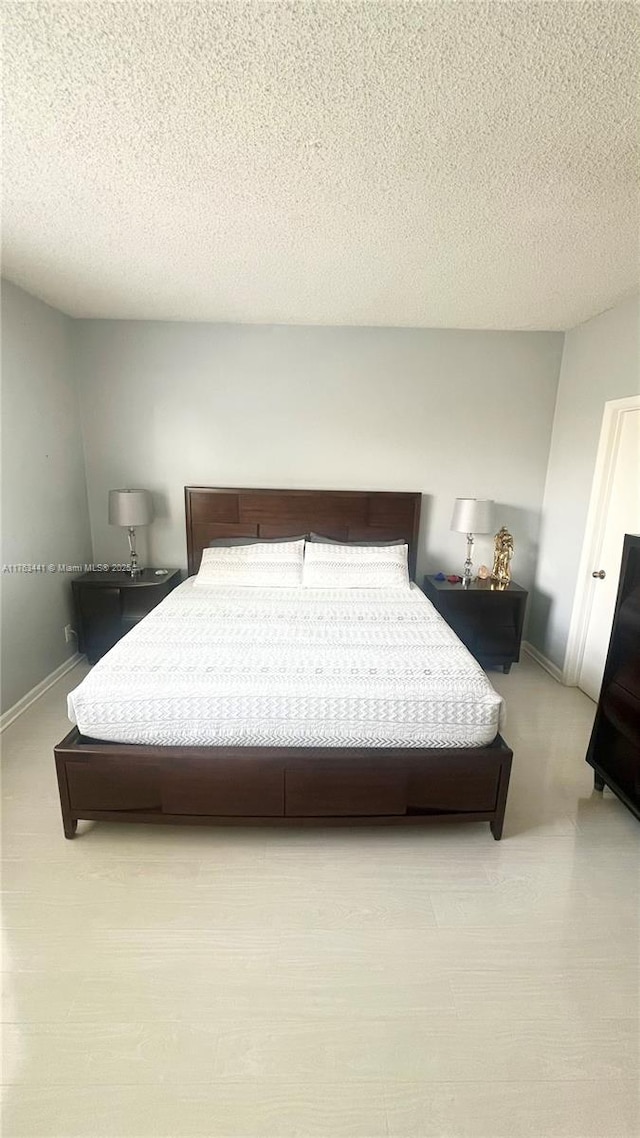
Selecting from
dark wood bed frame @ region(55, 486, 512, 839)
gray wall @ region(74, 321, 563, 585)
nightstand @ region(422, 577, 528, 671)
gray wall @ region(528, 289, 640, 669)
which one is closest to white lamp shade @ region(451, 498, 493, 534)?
gray wall @ region(74, 321, 563, 585)

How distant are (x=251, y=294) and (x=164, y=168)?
120cm

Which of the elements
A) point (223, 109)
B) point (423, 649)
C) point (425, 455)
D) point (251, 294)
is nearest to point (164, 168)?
point (223, 109)

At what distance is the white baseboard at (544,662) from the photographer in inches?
125

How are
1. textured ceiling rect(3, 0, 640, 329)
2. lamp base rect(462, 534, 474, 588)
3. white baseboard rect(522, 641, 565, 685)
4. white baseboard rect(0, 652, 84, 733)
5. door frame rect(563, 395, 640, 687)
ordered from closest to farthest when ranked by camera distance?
1. textured ceiling rect(3, 0, 640, 329)
2. white baseboard rect(0, 652, 84, 733)
3. door frame rect(563, 395, 640, 687)
4. white baseboard rect(522, 641, 565, 685)
5. lamp base rect(462, 534, 474, 588)

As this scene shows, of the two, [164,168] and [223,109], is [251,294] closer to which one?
[164,168]

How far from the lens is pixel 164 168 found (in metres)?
1.48

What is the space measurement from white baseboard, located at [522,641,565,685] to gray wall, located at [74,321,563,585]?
866 millimetres

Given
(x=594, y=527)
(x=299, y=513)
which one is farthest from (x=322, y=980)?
(x=594, y=527)

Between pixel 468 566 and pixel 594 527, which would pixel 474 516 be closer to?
pixel 468 566

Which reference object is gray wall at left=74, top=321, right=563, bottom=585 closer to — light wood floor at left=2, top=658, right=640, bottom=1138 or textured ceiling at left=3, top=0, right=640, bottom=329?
textured ceiling at left=3, top=0, right=640, bottom=329

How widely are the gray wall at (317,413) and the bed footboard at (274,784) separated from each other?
2.10 meters

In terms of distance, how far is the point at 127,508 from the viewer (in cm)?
317

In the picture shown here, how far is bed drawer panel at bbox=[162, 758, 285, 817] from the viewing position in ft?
5.60

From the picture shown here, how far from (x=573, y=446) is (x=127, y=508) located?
3.11 metres
